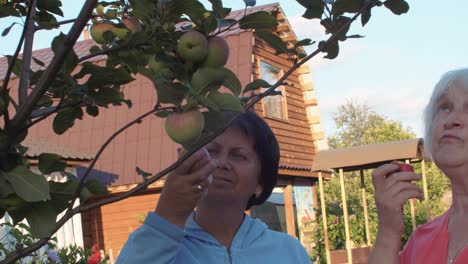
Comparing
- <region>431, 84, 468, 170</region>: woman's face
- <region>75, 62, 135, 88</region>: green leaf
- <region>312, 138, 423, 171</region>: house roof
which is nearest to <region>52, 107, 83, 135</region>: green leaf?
<region>75, 62, 135, 88</region>: green leaf

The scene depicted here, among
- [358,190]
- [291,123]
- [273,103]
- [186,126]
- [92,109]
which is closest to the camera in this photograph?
[186,126]

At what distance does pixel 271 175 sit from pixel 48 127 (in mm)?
12684

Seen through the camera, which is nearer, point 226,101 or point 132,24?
point 226,101

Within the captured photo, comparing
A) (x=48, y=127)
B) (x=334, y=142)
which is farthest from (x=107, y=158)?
(x=334, y=142)

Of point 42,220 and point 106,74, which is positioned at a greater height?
point 106,74

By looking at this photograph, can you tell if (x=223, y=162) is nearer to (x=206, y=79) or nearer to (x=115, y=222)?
(x=206, y=79)

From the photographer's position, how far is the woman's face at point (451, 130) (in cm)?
169

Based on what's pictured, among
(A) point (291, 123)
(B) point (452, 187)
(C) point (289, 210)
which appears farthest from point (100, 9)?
(A) point (291, 123)

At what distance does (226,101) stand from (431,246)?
108 centimetres

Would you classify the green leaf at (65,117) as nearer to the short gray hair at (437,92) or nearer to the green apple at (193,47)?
the green apple at (193,47)

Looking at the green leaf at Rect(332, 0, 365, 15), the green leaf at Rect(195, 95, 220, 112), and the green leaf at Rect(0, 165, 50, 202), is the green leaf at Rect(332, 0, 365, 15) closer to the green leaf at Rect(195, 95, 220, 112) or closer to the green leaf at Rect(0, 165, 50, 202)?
the green leaf at Rect(195, 95, 220, 112)

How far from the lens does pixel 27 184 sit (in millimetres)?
941

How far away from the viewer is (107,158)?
43.9 ft

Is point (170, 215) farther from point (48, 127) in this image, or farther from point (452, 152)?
point (48, 127)
